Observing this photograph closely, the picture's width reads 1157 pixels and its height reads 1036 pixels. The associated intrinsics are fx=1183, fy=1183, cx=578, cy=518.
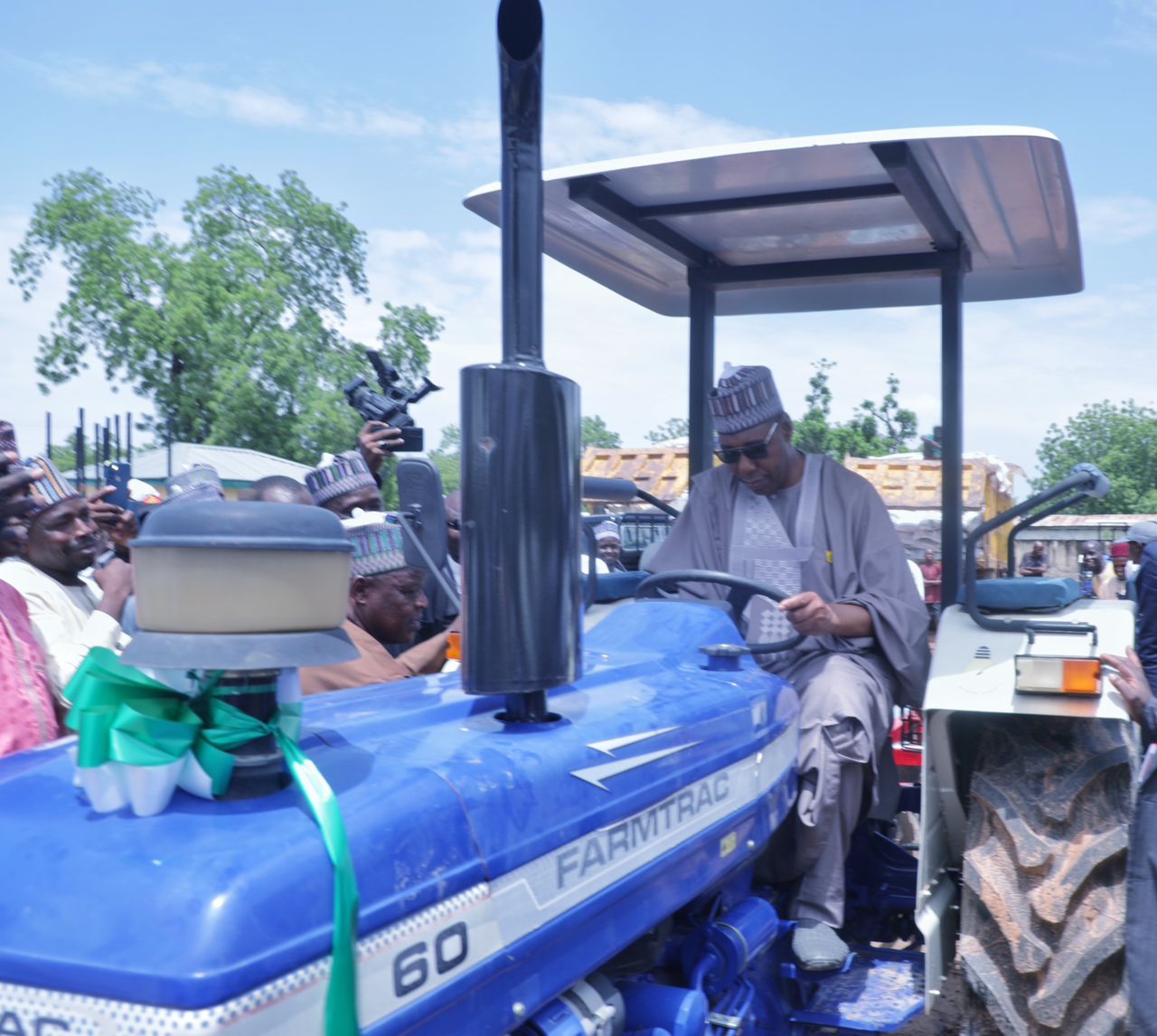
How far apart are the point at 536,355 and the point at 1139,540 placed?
8.08m

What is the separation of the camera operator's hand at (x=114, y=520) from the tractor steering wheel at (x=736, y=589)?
6.57 feet

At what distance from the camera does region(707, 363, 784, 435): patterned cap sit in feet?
10.5

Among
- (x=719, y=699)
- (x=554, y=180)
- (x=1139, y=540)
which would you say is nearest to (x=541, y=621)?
(x=719, y=699)

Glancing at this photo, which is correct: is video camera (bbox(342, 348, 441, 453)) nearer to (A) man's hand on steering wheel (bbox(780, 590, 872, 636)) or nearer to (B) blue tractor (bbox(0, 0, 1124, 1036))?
(B) blue tractor (bbox(0, 0, 1124, 1036))

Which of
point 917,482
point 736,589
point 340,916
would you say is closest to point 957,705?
point 736,589

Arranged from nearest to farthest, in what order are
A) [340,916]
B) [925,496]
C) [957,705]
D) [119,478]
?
1. [340,916]
2. [957,705]
3. [119,478]
4. [925,496]

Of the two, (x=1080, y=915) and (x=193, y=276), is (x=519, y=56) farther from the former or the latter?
(x=193, y=276)

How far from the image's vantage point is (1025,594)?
3.01m

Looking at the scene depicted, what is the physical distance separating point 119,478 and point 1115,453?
49.3 meters

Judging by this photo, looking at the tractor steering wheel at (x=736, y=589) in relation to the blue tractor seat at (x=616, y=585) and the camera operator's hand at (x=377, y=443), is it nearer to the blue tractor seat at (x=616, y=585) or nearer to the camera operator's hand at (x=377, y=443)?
the blue tractor seat at (x=616, y=585)

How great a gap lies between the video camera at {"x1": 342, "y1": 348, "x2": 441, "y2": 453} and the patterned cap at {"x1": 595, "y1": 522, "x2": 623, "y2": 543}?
11.7 feet

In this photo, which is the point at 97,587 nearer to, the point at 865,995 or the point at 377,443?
the point at 377,443

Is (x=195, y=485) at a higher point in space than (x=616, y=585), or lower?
higher

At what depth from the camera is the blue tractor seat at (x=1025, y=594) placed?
2986mm
